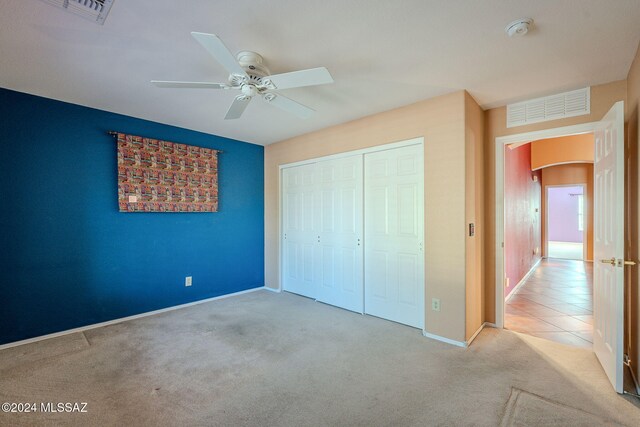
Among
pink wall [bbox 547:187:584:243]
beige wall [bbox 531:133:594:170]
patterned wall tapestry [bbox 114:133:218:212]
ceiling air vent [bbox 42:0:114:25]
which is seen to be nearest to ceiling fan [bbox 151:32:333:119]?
ceiling air vent [bbox 42:0:114:25]

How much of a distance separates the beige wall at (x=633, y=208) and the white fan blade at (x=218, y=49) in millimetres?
2867

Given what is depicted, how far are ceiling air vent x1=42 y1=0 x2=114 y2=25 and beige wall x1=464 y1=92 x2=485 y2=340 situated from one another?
9.62 feet

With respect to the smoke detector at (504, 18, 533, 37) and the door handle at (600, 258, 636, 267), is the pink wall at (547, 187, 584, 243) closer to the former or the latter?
the door handle at (600, 258, 636, 267)

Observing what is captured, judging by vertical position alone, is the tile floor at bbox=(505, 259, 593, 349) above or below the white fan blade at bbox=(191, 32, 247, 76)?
below

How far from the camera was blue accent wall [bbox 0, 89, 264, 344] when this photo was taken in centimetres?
279

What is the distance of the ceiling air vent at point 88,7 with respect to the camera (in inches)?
64.4

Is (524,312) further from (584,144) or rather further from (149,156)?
(149,156)

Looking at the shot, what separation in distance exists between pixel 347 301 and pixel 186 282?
229cm

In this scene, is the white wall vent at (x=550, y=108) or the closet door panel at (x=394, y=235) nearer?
→ the white wall vent at (x=550, y=108)

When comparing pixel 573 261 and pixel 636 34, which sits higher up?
pixel 636 34

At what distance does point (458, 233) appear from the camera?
9.17 ft

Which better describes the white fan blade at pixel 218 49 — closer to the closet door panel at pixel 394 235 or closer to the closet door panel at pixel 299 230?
the closet door panel at pixel 394 235

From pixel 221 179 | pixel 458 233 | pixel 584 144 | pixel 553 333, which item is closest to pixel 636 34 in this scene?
pixel 458 233

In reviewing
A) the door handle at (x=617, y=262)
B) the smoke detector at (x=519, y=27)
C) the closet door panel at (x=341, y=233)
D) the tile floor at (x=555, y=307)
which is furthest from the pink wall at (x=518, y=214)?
the smoke detector at (x=519, y=27)
